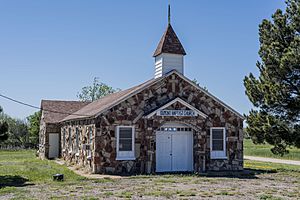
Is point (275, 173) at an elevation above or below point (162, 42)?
below

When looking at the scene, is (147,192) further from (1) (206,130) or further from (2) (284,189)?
(1) (206,130)

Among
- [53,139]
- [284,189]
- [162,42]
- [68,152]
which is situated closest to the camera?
[284,189]

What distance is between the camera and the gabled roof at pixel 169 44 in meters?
21.8

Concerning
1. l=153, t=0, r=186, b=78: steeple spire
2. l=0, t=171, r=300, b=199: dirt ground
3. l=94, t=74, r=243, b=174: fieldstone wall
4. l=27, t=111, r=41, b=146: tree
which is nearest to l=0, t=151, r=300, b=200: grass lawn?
l=0, t=171, r=300, b=199: dirt ground

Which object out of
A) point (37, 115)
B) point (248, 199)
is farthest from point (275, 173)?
point (37, 115)

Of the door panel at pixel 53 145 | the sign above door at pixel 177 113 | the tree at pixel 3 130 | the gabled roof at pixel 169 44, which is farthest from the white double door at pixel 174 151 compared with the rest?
the door panel at pixel 53 145

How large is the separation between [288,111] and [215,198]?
8.95 m

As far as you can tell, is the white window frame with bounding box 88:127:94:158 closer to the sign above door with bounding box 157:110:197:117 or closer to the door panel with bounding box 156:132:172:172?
the door panel with bounding box 156:132:172:172

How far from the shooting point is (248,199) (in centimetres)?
1192

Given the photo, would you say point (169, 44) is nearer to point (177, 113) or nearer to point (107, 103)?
point (177, 113)

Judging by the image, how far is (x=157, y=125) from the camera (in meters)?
20.0

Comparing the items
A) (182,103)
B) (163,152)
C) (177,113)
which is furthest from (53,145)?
(182,103)

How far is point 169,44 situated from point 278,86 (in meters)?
6.52

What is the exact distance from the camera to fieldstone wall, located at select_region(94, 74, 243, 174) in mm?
19266
